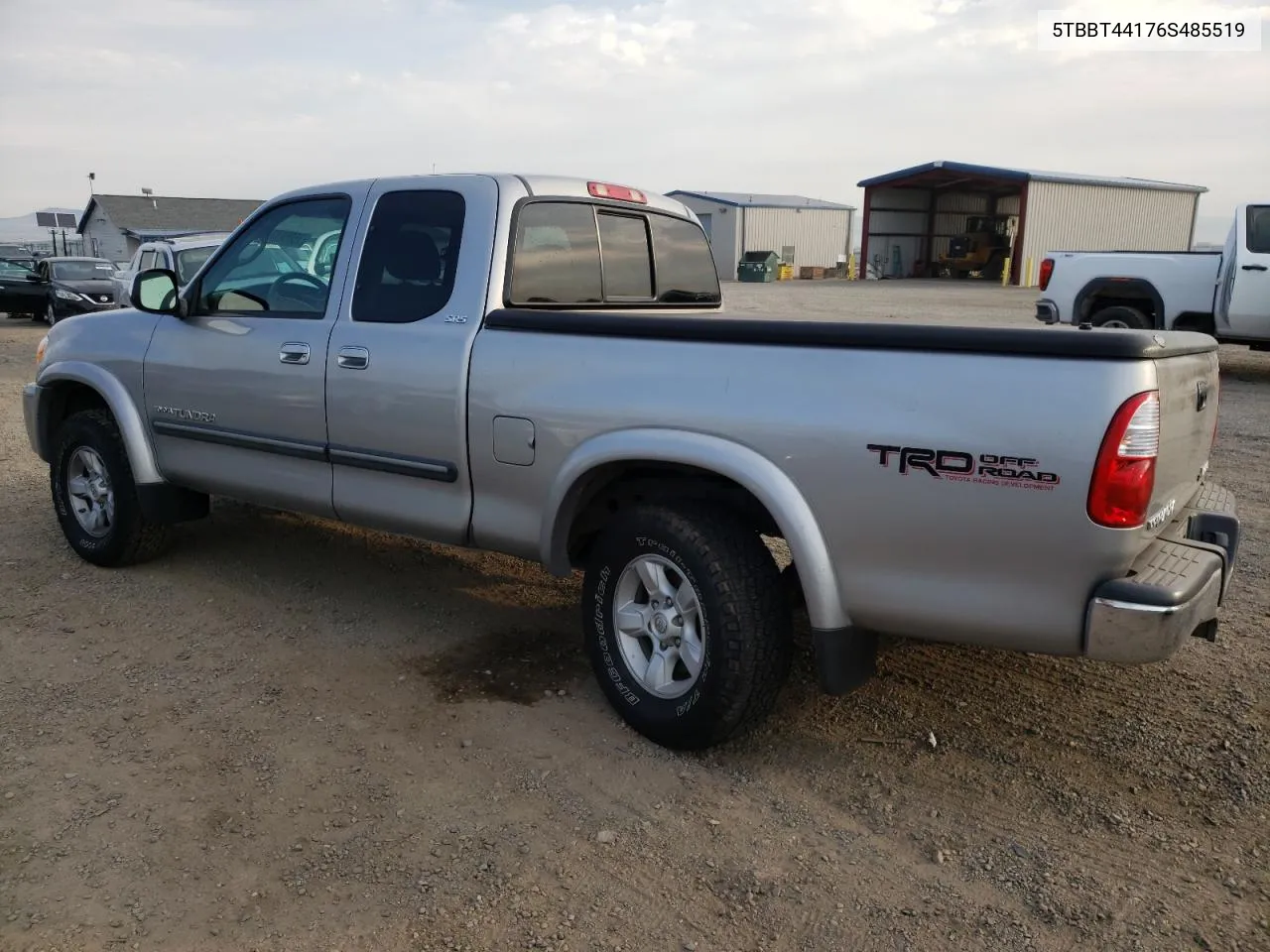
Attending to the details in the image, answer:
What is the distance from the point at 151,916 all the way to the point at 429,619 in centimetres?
214

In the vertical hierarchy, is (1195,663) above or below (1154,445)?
below

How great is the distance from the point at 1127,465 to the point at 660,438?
4.41 ft

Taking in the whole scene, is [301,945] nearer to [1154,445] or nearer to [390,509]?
[390,509]

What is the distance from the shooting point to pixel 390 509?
4102 mm

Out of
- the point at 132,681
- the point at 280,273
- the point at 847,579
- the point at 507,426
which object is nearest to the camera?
the point at 847,579

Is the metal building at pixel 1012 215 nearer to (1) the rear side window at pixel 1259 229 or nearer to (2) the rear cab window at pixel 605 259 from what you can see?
(1) the rear side window at pixel 1259 229

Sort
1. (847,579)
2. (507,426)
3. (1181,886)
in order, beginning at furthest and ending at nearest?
(507,426) → (847,579) → (1181,886)

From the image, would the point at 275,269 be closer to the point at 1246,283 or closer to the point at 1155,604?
the point at 1155,604

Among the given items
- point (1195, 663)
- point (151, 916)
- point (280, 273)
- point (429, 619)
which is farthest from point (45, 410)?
point (1195, 663)

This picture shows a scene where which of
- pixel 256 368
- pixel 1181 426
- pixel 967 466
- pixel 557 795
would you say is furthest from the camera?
pixel 256 368

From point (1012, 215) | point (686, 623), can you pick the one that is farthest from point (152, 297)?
point (1012, 215)

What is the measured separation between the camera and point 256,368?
441cm

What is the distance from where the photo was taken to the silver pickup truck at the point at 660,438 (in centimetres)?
263

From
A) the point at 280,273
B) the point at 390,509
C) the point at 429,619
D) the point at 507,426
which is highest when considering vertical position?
the point at 280,273
